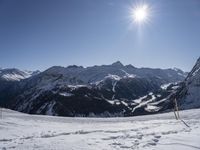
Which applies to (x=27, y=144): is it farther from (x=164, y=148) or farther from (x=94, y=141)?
(x=164, y=148)

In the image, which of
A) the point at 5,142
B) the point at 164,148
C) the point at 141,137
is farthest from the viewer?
the point at 141,137

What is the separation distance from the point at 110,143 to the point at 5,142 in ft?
20.0

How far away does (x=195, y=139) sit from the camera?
617 inches

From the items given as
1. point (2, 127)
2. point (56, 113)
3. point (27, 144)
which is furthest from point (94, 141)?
point (56, 113)

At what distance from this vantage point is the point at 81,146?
1515 cm

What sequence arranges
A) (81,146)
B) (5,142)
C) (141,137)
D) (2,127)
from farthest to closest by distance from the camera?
(2,127) < (141,137) < (5,142) < (81,146)

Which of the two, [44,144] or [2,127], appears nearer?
[44,144]

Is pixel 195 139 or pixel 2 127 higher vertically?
pixel 2 127

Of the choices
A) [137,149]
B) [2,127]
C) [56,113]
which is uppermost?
[56,113]

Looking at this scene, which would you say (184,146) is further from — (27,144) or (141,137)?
(27,144)

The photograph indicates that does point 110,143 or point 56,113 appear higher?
point 56,113

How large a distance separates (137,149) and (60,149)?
3854 millimetres

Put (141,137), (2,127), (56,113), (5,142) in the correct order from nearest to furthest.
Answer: (5,142) < (141,137) < (2,127) < (56,113)

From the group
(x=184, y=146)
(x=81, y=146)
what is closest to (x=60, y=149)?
(x=81, y=146)
